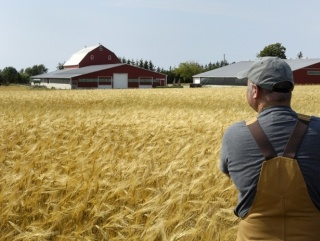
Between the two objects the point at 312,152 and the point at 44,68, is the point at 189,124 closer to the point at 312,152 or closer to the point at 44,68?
the point at 312,152

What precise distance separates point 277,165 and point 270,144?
121mm

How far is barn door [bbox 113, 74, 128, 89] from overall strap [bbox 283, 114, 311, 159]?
6911 centimetres

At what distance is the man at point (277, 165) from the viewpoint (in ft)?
8.36

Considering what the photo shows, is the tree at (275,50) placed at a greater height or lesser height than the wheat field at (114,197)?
greater

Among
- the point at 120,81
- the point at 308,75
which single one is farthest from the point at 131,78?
the point at 308,75

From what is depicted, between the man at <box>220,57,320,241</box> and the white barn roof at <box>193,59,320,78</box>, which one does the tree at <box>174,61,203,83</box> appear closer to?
the white barn roof at <box>193,59,320,78</box>

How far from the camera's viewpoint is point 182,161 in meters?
5.40

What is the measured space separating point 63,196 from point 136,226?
102cm

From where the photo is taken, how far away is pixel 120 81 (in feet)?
235

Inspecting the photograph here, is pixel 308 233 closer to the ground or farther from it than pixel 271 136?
closer to the ground

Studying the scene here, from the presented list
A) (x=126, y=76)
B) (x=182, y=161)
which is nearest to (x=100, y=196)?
(x=182, y=161)

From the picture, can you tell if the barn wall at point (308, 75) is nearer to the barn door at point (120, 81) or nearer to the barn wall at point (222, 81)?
the barn wall at point (222, 81)

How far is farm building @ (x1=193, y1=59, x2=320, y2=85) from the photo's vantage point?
7419cm

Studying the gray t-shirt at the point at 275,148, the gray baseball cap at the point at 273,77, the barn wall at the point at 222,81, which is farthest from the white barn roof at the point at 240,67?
the gray t-shirt at the point at 275,148
